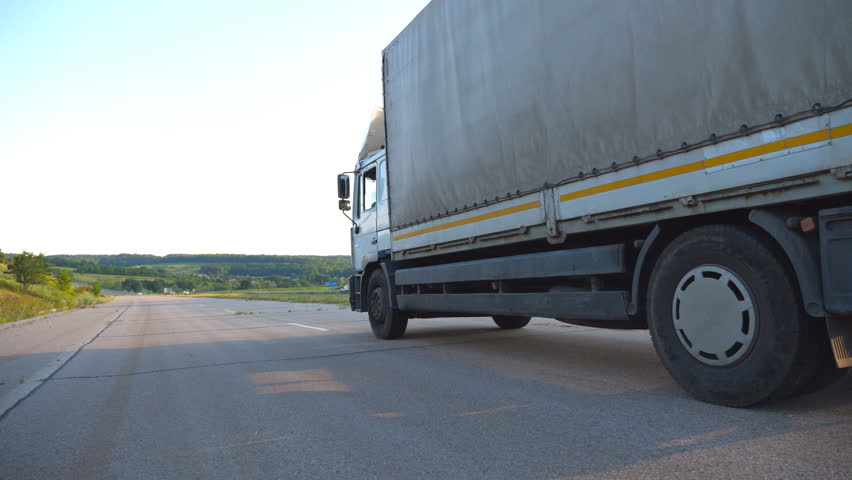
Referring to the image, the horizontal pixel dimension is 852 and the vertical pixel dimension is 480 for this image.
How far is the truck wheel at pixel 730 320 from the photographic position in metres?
3.00

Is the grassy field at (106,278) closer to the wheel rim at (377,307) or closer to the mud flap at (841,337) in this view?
the wheel rim at (377,307)

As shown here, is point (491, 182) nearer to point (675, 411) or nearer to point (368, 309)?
point (675, 411)

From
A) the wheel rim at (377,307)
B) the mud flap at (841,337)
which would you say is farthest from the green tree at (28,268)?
the mud flap at (841,337)

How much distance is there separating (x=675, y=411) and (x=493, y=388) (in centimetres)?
150

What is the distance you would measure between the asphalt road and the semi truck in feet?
1.60

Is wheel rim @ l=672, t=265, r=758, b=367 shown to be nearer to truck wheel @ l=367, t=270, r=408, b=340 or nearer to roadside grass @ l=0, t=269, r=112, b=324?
truck wheel @ l=367, t=270, r=408, b=340

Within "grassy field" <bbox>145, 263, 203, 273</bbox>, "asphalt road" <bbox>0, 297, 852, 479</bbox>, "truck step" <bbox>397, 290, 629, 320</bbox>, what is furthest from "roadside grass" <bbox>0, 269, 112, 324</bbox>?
"grassy field" <bbox>145, 263, 203, 273</bbox>

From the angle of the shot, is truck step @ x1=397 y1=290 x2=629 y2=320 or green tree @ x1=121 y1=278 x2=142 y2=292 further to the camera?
green tree @ x1=121 y1=278 x2=142 y2=292

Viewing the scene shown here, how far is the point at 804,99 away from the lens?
2.86m

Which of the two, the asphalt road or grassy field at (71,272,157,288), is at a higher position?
grassy field at (71,272,157,288)

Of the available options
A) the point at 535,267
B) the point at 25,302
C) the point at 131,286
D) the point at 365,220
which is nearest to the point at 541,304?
the point at 535,267

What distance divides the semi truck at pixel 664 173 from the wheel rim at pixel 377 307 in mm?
2251

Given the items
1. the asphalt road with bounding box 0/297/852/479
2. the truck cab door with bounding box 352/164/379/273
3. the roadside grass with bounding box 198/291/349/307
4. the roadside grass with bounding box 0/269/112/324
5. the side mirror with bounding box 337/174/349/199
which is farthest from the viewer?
the roadside grass with bounding box 198/291/349/307

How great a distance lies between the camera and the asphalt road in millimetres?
2631
